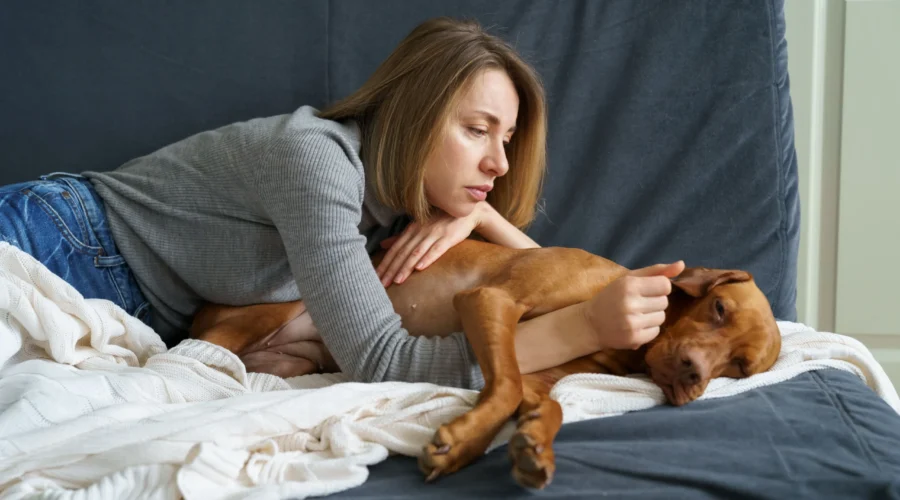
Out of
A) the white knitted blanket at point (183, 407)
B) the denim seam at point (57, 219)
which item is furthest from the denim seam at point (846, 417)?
the denim seam at point (57, 219)

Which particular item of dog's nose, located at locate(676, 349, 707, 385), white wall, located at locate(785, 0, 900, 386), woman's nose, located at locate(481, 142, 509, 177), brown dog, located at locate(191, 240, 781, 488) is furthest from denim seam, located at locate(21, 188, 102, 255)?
white wall, located at locate(785, 0, 900, 386)

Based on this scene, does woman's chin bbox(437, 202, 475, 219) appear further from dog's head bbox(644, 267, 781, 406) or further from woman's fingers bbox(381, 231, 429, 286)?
dog's head bbox(644, 267, 781, 406)

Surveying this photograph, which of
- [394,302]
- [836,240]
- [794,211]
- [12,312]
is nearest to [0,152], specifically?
[12,312]

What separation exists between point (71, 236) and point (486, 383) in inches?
45.1

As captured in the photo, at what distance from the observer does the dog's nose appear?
154cm

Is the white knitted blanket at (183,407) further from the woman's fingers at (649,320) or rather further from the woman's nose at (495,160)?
the woman's nose at (495,160)

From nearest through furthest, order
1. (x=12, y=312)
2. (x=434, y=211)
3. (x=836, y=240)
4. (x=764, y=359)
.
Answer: (x=12, y=312)
(x=764, y=359)
(x=434, y=211)
(x=836, y=240)

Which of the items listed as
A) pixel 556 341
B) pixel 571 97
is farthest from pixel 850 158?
pixel 556 341

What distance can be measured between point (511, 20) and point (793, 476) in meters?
1.66

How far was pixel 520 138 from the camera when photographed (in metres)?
2.18

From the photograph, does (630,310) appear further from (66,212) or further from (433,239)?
(66,212)

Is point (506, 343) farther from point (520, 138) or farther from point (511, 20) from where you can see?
point (511, 20)

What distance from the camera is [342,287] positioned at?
1.59 metres

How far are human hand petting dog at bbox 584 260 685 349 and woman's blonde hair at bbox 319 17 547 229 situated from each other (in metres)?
0.58
